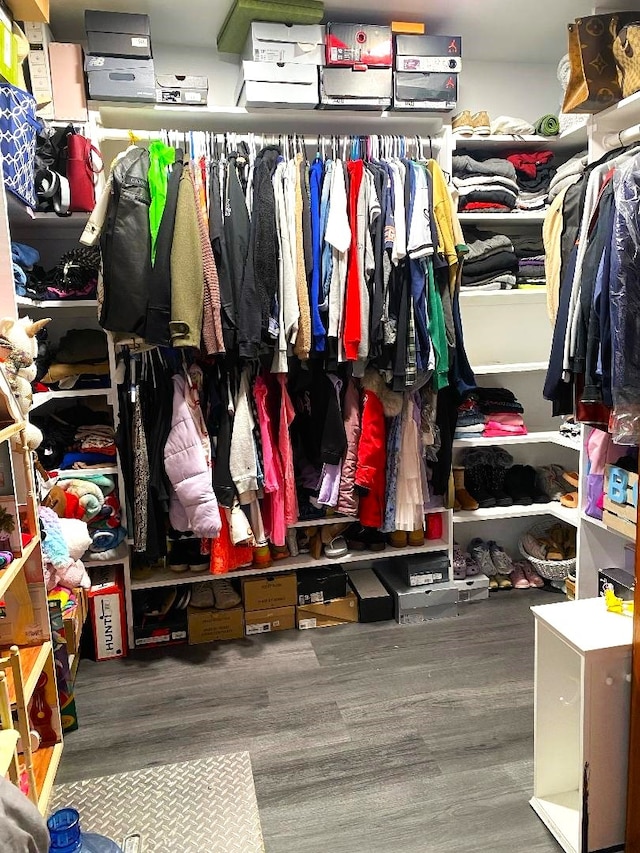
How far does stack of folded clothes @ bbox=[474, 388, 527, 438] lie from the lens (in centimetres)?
314

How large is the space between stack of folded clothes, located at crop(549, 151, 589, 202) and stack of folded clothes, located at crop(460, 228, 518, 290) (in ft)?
0.98

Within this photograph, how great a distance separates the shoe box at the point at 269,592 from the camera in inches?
113

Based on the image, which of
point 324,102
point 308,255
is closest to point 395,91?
point 324,102

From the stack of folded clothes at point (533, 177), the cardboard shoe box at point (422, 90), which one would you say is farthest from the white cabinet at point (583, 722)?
the cardboard shoe box at point (422, 90)

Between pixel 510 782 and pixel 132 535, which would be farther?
pixel 132 535

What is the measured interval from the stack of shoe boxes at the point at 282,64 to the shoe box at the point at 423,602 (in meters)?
2.18

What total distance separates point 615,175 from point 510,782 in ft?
6.36

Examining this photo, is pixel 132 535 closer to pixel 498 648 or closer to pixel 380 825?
pixel 380 825

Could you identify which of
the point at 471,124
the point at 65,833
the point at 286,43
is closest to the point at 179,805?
the point at 65,833

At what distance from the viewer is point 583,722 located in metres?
1.57

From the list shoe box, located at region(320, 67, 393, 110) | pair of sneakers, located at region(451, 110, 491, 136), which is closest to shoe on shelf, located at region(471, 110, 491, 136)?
pair of sneakers, located at region(451, 110, 491, 136)

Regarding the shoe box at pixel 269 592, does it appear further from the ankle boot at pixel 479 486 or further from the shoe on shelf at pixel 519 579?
the shoe on shelf at pixel 519 579

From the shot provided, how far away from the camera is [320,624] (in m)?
2.95

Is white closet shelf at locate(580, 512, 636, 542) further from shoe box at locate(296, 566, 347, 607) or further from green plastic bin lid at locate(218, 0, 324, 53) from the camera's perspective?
green plastic bin lid at locate(218, 0, 324, 53)
